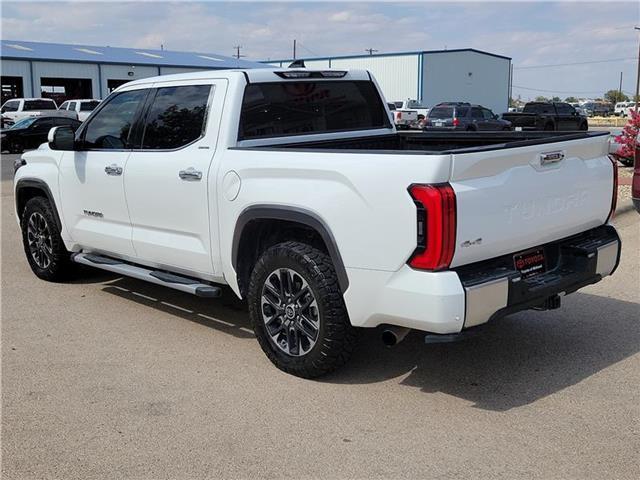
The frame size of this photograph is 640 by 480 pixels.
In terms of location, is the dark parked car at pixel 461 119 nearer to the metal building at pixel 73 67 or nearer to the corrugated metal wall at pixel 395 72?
the metal building at pixel 73 67

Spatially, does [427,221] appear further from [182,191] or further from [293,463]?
[182,191]

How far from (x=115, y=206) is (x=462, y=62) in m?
58.0

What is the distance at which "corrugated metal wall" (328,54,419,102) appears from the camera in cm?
5856

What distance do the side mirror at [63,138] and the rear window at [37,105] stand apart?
3039 centimetres

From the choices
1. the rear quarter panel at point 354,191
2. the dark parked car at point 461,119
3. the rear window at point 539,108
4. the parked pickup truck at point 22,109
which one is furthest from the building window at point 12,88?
the rear quarter panel at point 354,191

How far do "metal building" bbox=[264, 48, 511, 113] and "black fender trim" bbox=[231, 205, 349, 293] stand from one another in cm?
5378

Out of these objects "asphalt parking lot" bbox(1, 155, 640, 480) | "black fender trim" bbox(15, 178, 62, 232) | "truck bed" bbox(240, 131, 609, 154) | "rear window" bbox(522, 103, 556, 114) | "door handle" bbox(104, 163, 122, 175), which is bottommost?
"asphalt parking lot" bbox(1, 155, 640, 480)

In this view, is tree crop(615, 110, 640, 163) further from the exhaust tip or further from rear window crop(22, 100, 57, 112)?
rear window crop(22, 100, 57, 112)

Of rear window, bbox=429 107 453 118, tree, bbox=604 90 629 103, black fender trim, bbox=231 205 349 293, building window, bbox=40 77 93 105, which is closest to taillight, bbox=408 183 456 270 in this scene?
black fender trim, bbox=231 205 349 293

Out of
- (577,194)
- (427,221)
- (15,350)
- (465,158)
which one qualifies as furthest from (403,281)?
(15,350)

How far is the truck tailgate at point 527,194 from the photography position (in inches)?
154

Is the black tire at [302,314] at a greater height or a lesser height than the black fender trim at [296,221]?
lesser

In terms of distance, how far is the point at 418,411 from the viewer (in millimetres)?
4238

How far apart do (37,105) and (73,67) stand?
38.0 feet
